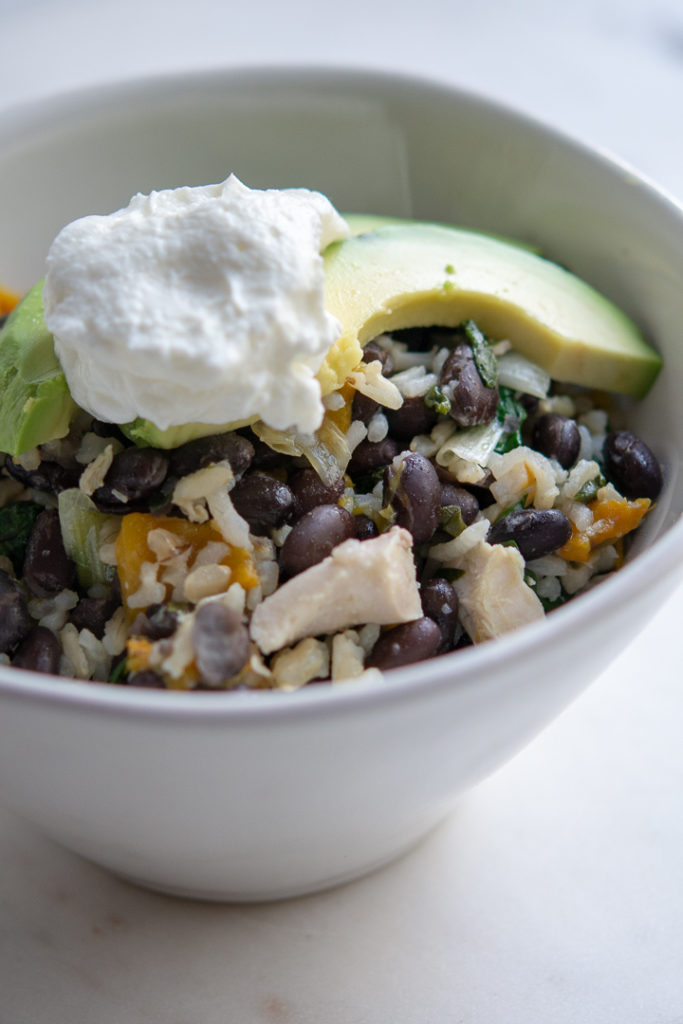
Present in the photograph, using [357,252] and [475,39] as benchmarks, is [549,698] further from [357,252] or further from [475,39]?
[475,39]

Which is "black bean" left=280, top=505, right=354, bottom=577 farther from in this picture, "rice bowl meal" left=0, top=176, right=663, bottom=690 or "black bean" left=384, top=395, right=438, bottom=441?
"black bean" left=384, top=395, right=438, bottom=441

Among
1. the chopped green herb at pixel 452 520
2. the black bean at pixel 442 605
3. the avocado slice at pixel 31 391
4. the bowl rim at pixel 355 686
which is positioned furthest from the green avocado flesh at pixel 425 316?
the bowl rim at pixel 355 686

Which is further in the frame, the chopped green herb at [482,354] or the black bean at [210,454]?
the chopped green herb at [482,354]

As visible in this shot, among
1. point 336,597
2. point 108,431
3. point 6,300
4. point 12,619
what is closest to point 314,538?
point 336,597

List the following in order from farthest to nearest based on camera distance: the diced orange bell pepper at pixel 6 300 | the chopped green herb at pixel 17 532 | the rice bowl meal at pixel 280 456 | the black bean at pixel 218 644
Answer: the diced orange bell pepper at pixel 6 300, the chopped green herb at pixel 17 532, the rice bowl meal at pixel 280 456, the black bean at pixel 218 644

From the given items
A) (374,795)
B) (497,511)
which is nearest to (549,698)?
(374,795)

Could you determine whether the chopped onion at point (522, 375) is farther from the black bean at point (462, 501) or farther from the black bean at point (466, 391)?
the black bean at point (462, 501)

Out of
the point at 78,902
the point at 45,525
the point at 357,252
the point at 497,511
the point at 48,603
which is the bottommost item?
the point at 78,902
